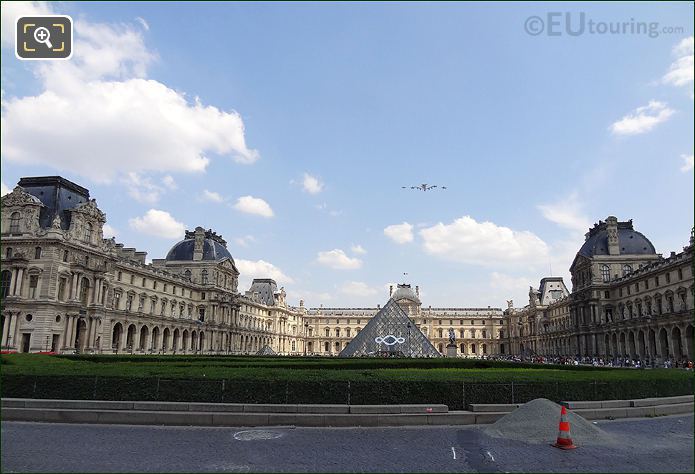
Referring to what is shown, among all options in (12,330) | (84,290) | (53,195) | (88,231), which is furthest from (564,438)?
(53,195)

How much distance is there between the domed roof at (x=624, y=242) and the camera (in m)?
72.9

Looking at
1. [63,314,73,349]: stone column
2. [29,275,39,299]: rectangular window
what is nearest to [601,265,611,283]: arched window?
[63,314,73,349]: stone column

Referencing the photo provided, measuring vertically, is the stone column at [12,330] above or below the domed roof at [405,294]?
below

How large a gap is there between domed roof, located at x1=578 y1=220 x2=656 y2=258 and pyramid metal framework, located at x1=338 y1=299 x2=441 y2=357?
35985mm

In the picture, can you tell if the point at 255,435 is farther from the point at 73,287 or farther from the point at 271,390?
the point at 73,287

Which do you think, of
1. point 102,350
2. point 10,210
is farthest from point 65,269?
point 102,350

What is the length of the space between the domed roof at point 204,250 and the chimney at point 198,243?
51 centimetres

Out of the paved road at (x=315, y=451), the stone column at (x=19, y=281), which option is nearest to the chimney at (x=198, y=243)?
the stone column at (x=19, y=281)

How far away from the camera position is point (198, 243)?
81625mm

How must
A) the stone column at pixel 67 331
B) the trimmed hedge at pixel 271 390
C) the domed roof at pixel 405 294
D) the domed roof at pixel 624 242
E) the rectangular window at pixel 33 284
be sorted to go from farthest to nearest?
the domed roof at pixel 405 294 → the domed roof at pixel 624 242 → the stone column at pixel 67 331 → the rectangular window at pixel 33 284 → the trimmed hedge at pixel 271 390

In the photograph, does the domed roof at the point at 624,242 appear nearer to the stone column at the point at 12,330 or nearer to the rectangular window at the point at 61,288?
the rectangular window at the point at 61,288

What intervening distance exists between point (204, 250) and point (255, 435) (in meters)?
73.0

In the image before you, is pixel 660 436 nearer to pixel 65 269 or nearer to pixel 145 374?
pixel 145 374

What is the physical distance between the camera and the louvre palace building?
4434 cm
